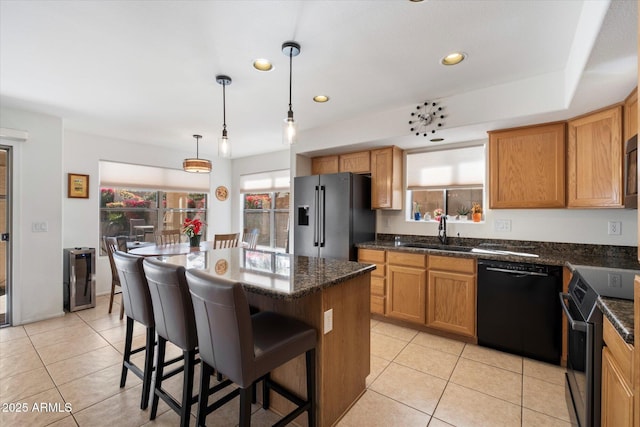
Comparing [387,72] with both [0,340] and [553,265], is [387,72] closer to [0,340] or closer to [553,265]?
[553,265]

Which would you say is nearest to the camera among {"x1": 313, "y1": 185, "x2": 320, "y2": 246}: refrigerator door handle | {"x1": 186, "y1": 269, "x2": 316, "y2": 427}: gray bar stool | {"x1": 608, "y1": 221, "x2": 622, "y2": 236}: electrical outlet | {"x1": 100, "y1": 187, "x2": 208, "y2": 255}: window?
{"x1": 186, "y1": 269, "x2": 316, "y2": 427}: gray bar stool

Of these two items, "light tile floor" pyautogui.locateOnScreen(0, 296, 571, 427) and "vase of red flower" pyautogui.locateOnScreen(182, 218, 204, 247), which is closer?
"light tile floor" pyautogui.locateOnScreen(0, 296, 571, 427)

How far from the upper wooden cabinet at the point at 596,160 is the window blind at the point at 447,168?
2.94 feet

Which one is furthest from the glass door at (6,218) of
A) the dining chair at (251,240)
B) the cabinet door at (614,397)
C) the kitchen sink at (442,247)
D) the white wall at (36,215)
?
the cabinet door at (614,397)

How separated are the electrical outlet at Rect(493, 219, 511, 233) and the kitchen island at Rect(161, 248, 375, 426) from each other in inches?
81.2

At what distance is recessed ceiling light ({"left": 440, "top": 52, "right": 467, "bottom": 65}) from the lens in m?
2.21

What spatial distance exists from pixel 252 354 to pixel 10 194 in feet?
12.7

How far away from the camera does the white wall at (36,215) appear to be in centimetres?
331

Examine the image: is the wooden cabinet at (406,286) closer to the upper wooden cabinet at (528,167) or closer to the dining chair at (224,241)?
the upper wooden cabinet at (528,167)

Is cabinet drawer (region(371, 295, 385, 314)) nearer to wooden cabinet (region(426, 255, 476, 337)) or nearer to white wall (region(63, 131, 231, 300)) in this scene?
wooden cabinet (region(426, 255, 476, 337))

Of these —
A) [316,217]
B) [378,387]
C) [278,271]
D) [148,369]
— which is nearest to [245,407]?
[278,271]

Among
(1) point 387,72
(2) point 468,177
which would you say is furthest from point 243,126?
(2) point 468,177

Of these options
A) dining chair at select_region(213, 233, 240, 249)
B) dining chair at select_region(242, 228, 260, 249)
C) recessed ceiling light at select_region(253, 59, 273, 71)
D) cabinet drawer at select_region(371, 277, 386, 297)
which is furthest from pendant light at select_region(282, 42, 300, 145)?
dining chair at select_region(242, 228, 260, 249)

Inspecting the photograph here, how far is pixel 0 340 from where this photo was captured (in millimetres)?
2908
